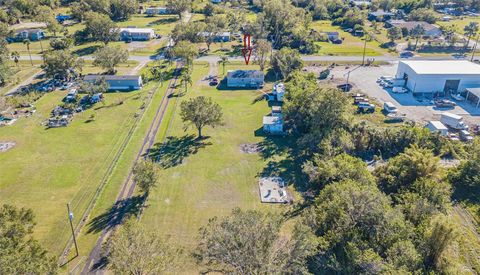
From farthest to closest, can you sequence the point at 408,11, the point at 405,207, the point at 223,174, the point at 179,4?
the point at 408,11 < the point at 179,4 < the point at 223,174 < the point at 405,207

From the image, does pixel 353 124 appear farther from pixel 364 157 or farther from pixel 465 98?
pixel 465 98

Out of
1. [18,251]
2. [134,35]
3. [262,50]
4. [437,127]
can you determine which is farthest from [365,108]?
[134,35]

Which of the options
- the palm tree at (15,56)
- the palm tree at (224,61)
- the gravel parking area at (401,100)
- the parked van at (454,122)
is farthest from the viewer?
the palm tree at (224,61)

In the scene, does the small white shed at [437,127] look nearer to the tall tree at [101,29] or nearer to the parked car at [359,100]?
the parked car at [359,100]

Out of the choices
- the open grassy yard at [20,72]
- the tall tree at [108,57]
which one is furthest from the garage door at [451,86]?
the open grassy yard at [20,72]

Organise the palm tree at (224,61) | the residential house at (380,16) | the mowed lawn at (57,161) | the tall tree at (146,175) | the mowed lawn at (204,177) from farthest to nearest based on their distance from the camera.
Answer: the residential house at (380,16), the palm tree at (224,61), the tall tree at (146,175), the mowed lawn at (57,161), the mowed lawn at (204,177)

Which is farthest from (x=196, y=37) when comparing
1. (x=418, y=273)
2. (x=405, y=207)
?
(x=418, y=273)
